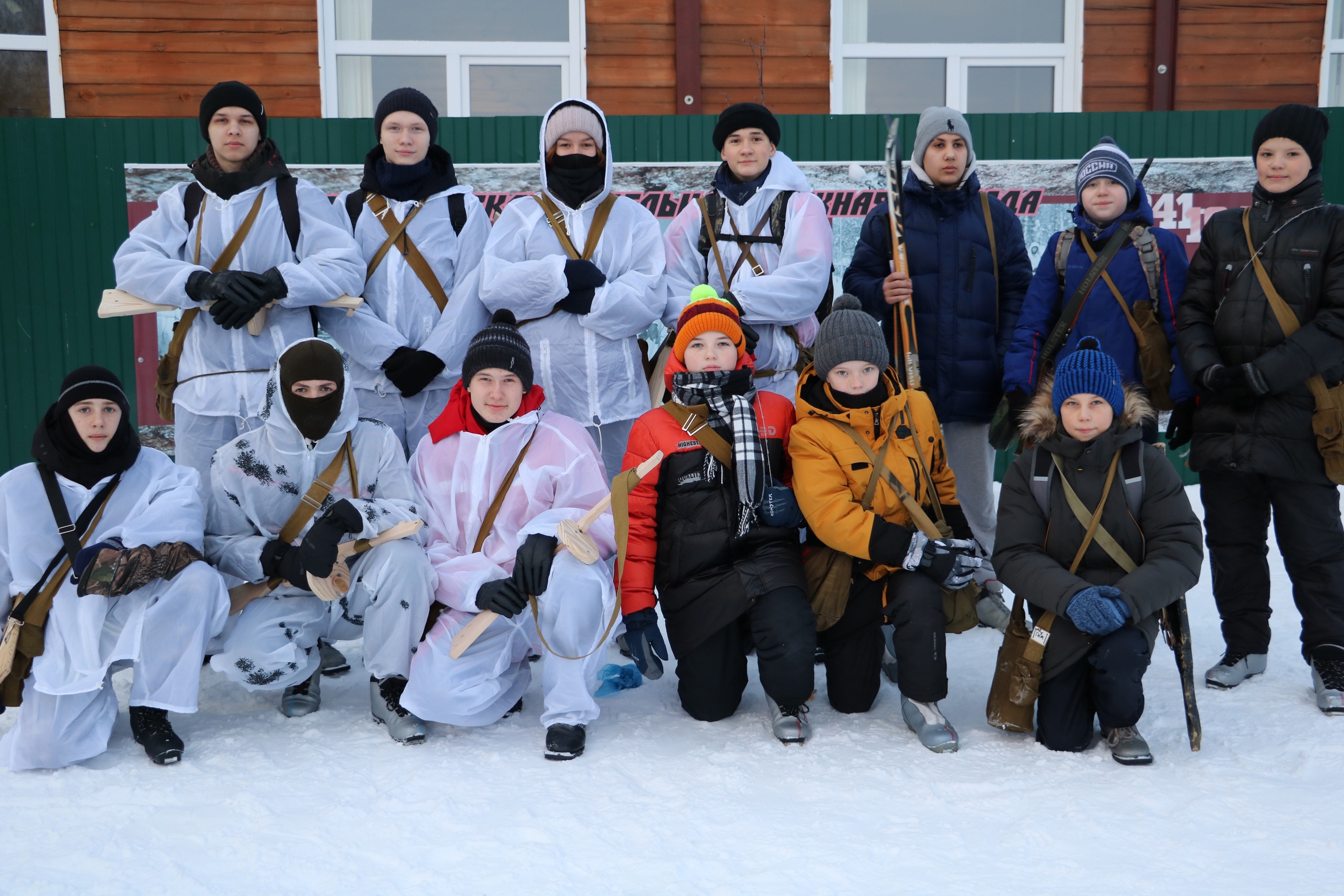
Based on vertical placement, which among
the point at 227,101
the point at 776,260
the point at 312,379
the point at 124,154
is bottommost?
the point at 312,379

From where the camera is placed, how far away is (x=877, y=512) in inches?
129

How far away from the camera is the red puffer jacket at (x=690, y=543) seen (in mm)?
3264

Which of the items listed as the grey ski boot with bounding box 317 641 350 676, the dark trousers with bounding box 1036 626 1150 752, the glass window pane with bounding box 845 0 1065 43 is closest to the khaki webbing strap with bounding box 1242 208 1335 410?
the dark trousers with bounding box 1036 626 1150 752

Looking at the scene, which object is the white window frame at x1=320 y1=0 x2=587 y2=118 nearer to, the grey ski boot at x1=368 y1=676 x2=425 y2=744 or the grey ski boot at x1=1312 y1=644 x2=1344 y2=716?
the grey ski boot at x1=368 y1=676 x2=425 y2=744

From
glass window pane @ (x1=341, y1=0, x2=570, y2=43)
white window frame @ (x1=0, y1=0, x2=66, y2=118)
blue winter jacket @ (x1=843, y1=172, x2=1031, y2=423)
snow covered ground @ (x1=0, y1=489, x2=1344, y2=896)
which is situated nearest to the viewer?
snow covered ground @ (x1=0, y1=489, x2=1344, y2=896)

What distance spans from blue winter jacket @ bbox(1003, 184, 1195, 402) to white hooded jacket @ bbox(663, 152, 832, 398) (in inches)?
31.6

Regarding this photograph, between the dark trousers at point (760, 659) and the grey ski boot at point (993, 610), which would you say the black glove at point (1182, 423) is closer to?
the grey ski boot at point (993, 610)

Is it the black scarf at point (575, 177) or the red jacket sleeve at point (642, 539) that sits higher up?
the black scarf at point (575, 177)

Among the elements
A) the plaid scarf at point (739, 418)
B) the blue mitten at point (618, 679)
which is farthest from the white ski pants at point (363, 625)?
the plaid scarf at point (739, 418)

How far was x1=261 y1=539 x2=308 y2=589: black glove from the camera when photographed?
3170mm

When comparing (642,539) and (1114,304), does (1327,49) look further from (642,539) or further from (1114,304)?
(642,539)

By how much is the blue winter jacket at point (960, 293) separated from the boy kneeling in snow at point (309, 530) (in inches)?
80.7

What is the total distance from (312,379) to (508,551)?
839 millimetres

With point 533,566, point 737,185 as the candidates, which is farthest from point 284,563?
point 737,185
